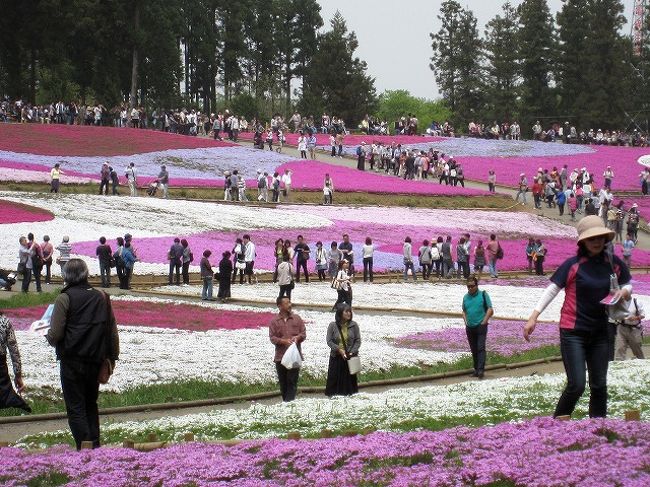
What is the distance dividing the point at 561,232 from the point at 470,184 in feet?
61.4

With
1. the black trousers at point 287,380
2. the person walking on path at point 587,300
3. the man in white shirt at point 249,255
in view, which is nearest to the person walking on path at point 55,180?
the man in white shirt at point 249,255

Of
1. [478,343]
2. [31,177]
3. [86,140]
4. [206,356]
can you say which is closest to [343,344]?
[478,343]

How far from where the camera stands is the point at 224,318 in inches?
1206

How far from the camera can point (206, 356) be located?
23.6 meters

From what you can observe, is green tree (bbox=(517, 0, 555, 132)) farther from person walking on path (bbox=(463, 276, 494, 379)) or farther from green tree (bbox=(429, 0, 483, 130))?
person walking on path (bbox=(463, 276, 494, 379))

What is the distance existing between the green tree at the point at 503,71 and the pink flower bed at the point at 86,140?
5465 cm

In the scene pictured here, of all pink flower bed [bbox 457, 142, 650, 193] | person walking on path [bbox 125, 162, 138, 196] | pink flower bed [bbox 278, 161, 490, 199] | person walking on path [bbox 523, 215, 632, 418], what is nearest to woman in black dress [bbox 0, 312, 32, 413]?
person walking on path [bbox 523, 215, 632, 418]

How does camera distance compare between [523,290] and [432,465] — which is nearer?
[432,465]

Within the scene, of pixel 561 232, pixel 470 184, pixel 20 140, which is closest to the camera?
pixel 561 232

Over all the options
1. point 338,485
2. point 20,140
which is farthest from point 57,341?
point 20,140

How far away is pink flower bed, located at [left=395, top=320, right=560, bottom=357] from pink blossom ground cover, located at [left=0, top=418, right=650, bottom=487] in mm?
14616

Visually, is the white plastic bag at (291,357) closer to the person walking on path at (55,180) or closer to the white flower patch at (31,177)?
the person walking on path at (55,180)

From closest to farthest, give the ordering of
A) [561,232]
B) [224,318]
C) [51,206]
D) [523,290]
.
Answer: [224,318] → [523,290] → [51,206] → [561,232]

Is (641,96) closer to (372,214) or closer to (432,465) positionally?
(372,214)
